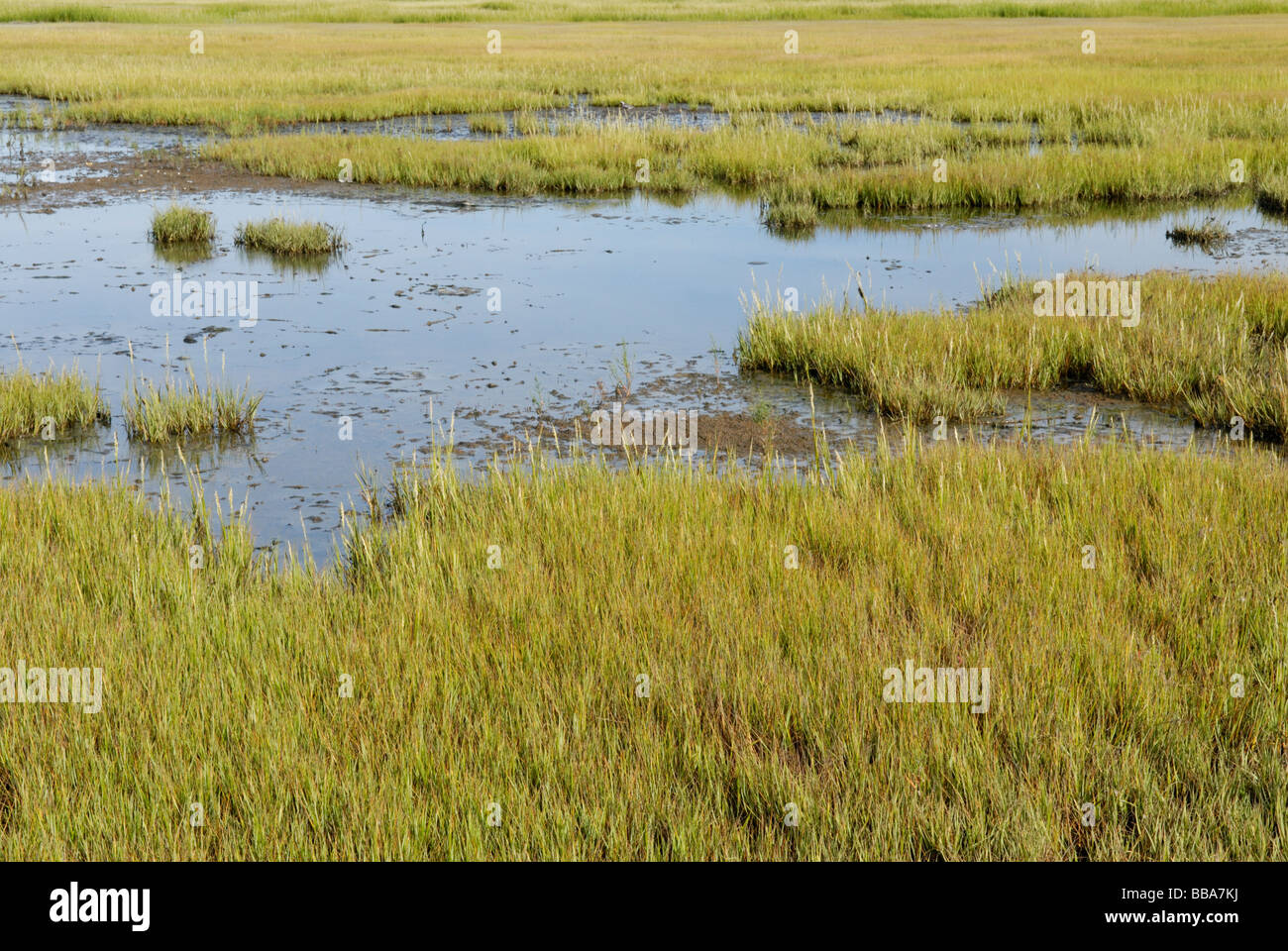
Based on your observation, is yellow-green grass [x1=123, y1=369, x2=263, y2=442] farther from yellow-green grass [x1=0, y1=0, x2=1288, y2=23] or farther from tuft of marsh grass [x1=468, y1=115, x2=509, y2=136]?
yellow-green grass [x1=0, y1=0, x2=1288, y2=23]

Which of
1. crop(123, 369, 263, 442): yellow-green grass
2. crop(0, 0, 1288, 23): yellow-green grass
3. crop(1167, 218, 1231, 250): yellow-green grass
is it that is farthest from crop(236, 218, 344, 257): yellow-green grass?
crop(0, 0, 1288, 23): yellow-green grass

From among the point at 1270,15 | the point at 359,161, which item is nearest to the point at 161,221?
the point at 359,161

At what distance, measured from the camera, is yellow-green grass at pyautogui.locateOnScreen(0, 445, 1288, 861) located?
11.6ft

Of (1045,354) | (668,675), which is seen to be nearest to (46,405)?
(668,675)

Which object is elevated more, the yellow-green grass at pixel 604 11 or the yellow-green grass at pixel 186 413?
the yellow-green grass at pixel 604 11

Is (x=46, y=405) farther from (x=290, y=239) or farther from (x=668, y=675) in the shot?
(x=290, y=239)

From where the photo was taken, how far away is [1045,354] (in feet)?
30.8

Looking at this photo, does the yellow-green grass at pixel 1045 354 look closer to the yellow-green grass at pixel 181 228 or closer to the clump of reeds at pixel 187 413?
the clump of reeds at pixel 187 413

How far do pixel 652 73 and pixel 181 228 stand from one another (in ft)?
76.0

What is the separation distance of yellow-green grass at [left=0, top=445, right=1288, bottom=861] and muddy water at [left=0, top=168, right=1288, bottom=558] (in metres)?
1.51

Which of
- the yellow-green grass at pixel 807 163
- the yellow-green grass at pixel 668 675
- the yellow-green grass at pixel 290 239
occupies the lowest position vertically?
the yellow-green grass at pixel 668 675

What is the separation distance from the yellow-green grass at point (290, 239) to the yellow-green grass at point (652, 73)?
11488 millimetres

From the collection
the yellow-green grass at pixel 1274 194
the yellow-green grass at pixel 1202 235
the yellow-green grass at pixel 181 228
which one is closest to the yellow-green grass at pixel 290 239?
the yellow-green grass at pixel 181 228

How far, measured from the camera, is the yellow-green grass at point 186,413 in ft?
26.1
